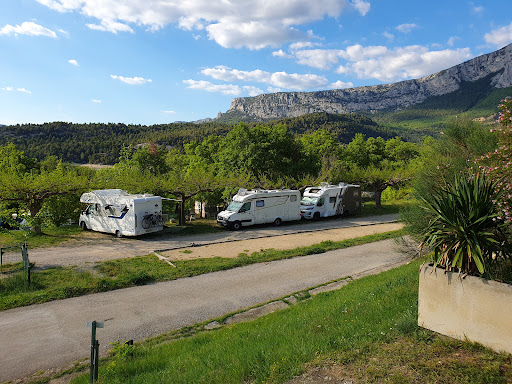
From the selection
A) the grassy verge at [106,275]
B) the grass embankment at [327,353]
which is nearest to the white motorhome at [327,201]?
the grassy verge at [106,275]

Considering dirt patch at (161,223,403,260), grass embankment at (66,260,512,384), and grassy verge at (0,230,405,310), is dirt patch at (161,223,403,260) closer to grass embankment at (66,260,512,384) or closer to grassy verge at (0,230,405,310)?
grassy verge at (0,230,405,310)

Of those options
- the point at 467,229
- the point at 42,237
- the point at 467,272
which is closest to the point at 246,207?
the point at 42,237

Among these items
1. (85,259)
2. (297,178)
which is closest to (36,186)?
(85,259)

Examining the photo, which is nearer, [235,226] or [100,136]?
[235,226]

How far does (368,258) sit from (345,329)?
31.3 ft

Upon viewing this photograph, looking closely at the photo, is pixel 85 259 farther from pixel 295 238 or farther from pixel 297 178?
pixel 297 178

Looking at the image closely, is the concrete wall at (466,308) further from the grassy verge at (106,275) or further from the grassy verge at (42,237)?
the grassy verge at (42,237)

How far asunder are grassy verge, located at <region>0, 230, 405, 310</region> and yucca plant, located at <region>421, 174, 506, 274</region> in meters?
8.80

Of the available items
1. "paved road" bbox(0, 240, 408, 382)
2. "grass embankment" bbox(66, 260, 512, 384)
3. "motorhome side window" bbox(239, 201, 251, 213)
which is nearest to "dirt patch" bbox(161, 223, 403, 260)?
"paved road" bbox(0, 240, 408, 382)

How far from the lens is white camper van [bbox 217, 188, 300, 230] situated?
22.4m

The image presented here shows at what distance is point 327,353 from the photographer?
5109 mm

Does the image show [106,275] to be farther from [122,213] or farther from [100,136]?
[100,136]

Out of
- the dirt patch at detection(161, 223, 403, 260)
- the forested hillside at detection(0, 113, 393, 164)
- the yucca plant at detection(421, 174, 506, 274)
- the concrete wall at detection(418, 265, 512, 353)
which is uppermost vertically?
the forested hillside at detection(0, 113, 393, 164)

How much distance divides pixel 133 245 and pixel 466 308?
51.4ft
